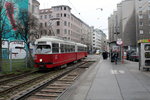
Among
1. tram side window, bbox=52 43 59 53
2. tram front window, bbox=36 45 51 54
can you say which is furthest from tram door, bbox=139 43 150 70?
tram front window, bbox=36 45 51 54

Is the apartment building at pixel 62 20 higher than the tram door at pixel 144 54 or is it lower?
higher

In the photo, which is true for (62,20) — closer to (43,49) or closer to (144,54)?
(43,49)

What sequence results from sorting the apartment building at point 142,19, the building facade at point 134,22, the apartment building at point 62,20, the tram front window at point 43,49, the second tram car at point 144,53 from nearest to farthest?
the second tram car at point 144,53, the tram front window at point 43,49, the apartment building at point 142,19, the building facade at point 134,22, the apartment building at point 62,20

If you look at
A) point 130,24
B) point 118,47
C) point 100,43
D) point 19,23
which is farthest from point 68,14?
point 100,43

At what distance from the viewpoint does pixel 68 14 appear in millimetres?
72500

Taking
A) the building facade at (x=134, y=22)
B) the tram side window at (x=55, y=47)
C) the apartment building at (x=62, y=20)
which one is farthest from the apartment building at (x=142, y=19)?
the tram side window at (x=55, y=47)

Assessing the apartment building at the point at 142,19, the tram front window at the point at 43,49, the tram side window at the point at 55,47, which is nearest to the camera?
the tram front window at the point at 43,49

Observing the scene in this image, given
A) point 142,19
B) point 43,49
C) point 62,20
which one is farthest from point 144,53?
point 62,20

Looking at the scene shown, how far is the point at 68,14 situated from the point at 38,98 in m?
66.8

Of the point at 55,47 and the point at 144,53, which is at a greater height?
the point at 55,47

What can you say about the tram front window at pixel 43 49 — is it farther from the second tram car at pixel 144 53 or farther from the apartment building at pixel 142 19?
the apartment building at pixel 142 19

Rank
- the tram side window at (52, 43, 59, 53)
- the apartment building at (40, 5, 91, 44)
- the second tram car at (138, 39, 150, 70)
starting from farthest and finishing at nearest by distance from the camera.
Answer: the apartment building at (40, 5, 91, 44) < the tram side window at (52, 43, 59, 53) < the second tram car at (138, 39, 150, 70)

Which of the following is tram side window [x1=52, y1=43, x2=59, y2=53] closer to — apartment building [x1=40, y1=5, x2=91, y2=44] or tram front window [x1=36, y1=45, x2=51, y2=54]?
tram front window [x1=36, y1=45, x2=51, y2=54]

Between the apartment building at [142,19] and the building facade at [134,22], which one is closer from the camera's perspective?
the apartment building at [142,19]
